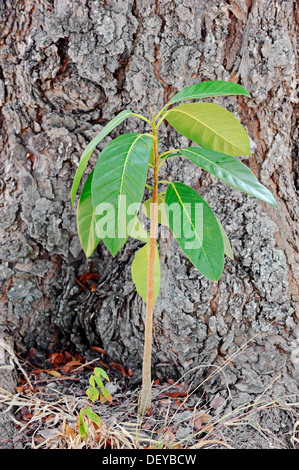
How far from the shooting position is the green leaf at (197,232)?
1134 millimetres

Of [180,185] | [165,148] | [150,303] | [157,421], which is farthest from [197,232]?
[157,421]

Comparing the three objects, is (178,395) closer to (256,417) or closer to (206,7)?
(256,417)

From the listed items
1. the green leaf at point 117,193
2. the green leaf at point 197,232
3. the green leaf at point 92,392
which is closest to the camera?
the green leaf at point 117,193

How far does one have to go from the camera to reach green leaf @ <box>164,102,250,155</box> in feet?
3.86

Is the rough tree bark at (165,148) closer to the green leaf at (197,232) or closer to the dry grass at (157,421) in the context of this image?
the dry grass at (157,421)

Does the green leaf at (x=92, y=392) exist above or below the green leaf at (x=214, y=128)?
below

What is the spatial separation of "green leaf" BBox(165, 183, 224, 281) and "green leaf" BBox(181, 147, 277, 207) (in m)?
0.10

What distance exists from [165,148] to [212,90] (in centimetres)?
43

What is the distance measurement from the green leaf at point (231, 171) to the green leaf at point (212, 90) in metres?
0.15

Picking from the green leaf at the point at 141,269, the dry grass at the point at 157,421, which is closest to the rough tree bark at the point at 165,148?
the dry grass at the point at 157,421

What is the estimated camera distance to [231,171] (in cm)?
113

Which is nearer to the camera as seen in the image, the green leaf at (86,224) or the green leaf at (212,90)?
the green leaf at (212,90)

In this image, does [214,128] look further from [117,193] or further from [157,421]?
[157,421]

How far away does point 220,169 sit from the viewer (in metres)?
1.13
